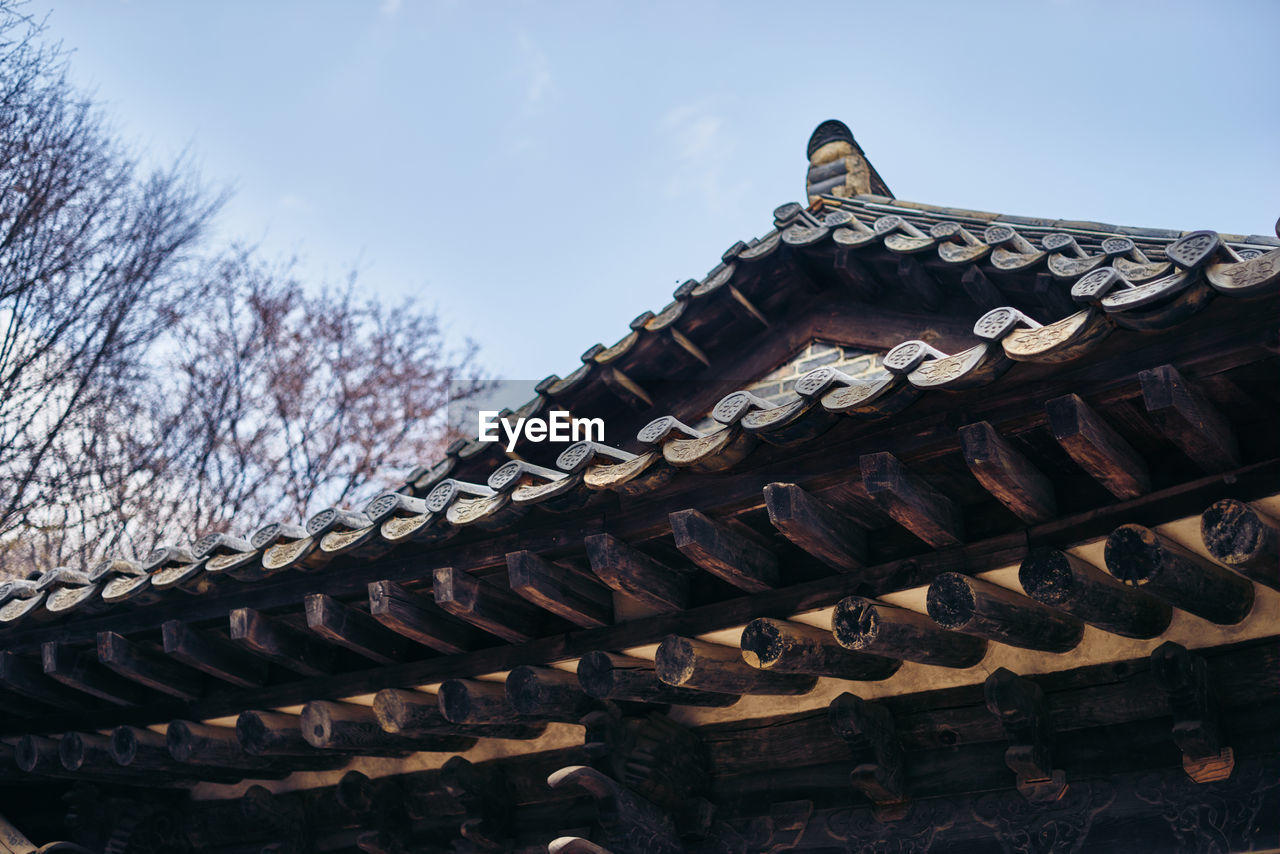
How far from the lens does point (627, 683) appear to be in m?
4.37

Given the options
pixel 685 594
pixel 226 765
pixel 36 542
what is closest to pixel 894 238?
pixel 685 594

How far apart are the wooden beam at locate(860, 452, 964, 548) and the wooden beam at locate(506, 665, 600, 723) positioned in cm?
166

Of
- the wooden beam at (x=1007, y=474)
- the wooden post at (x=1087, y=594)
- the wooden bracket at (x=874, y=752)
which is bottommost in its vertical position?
the wooden bracket at (x=874, y=752)

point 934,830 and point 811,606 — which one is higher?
point 811,606

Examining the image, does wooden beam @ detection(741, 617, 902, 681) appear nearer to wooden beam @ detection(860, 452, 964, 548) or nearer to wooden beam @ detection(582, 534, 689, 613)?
wooden beam @ detection(582, 534, 689, 613)

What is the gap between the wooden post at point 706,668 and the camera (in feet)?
13.2

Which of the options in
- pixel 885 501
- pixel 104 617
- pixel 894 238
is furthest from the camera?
pixel 894 238

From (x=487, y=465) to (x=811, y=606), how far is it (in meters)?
4.01

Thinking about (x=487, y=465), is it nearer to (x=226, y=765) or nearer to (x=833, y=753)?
(x=226, y=765)

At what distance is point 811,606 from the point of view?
403cm

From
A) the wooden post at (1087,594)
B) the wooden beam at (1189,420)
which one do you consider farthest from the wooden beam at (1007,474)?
the wooden beam at (1189,420)

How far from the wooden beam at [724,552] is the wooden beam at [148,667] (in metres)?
2.75

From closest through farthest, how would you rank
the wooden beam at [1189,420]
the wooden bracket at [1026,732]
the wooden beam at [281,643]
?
the wooden beam at [1189,420], the wooden bracket at [1026,732], the wooden beam at [281,643]

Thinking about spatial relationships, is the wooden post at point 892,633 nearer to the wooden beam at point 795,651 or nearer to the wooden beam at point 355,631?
the wooden beam at point 795,651
